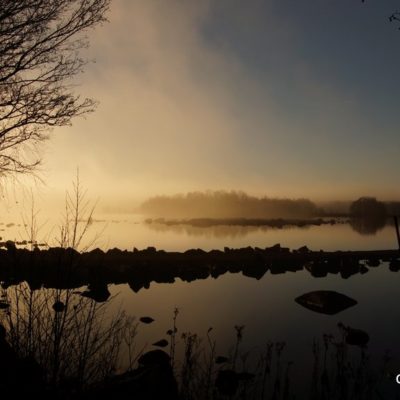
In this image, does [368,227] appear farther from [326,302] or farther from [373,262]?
[326,302]

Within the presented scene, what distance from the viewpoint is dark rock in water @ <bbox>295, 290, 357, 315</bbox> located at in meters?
18.8

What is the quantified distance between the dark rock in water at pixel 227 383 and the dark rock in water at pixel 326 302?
439 inches

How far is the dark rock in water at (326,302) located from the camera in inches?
741

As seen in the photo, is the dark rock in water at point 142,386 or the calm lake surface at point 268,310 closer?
the dark rock in water at point 142,386

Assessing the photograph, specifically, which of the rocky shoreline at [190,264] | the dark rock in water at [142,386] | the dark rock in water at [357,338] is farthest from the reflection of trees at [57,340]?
the rocky shoreline at [190,264]

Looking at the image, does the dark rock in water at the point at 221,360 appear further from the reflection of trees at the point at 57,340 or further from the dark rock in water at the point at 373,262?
the dark rock in water at the point at 373,262

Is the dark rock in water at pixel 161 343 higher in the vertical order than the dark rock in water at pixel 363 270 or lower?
lower

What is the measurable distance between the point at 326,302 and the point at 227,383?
1210 centimetres

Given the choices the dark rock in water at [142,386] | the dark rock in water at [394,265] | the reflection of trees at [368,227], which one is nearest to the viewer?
the dark rock in water at [142,386]

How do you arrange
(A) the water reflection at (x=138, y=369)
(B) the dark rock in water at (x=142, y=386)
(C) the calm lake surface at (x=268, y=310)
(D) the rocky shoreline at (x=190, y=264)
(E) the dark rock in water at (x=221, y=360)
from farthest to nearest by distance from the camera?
(D) the rocky shoreline at (x=190, y=264) → (C) the calm lake surface at (x=268, y=310) → (E) the dark rock in water at (x=221, y=360) → (B) the dark rock in water at (x=142, y=386) → (A) the water reflection at (x=138, y=369)

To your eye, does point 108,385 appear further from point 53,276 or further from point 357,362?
point 53,276

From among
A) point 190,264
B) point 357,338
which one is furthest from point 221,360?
point 190,264

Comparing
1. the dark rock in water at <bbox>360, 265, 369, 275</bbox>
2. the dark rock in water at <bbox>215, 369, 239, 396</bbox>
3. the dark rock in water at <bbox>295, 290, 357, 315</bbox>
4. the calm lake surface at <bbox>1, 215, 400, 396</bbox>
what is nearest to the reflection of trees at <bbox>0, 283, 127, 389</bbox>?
the dark rock in water at <bbox>215, 369, 239, 396</bbox>

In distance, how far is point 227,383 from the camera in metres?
8.43
